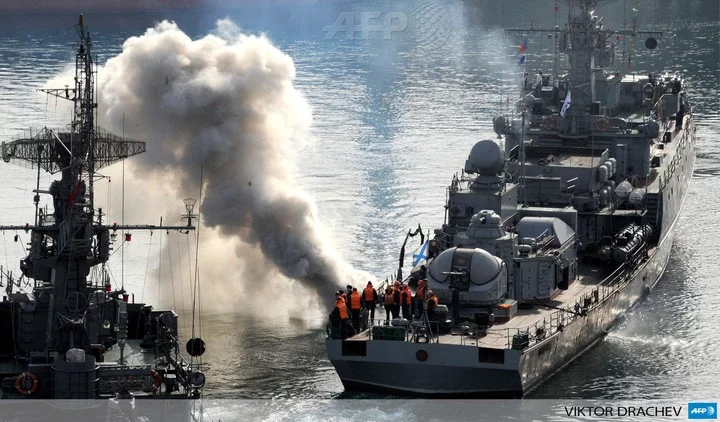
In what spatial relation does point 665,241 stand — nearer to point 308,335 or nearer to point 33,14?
point 308,335

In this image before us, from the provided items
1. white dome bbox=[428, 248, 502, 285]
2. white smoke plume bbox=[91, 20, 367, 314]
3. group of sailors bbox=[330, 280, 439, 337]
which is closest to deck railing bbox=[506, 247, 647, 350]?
white dome bbox=[428, 248, 502, 285]

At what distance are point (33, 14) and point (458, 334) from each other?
6966 cm

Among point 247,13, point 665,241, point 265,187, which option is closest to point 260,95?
point 265,187

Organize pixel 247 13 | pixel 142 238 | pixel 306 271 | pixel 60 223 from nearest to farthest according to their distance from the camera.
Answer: pixel 60 223, pixel 306 271, pixel 142 238, pixel 247 13

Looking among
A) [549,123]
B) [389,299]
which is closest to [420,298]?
[389,299]

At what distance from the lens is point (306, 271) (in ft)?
153

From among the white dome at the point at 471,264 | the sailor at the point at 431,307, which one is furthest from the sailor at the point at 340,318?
the white dome at the point at 471,264

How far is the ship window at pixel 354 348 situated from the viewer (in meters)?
39.0

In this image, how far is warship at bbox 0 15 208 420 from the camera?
3153 cm

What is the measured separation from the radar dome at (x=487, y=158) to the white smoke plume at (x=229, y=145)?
16.6ft

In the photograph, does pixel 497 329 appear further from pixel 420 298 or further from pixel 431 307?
pixel 420 298

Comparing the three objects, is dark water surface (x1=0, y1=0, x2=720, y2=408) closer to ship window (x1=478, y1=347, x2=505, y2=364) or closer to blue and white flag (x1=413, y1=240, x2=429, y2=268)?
ship window (x1=478, y1=347, x2=505, y2=364)

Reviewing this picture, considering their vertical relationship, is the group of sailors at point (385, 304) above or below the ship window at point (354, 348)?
above

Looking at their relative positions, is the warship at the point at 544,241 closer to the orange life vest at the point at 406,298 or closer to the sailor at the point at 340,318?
the sailor at the point at 340,318
